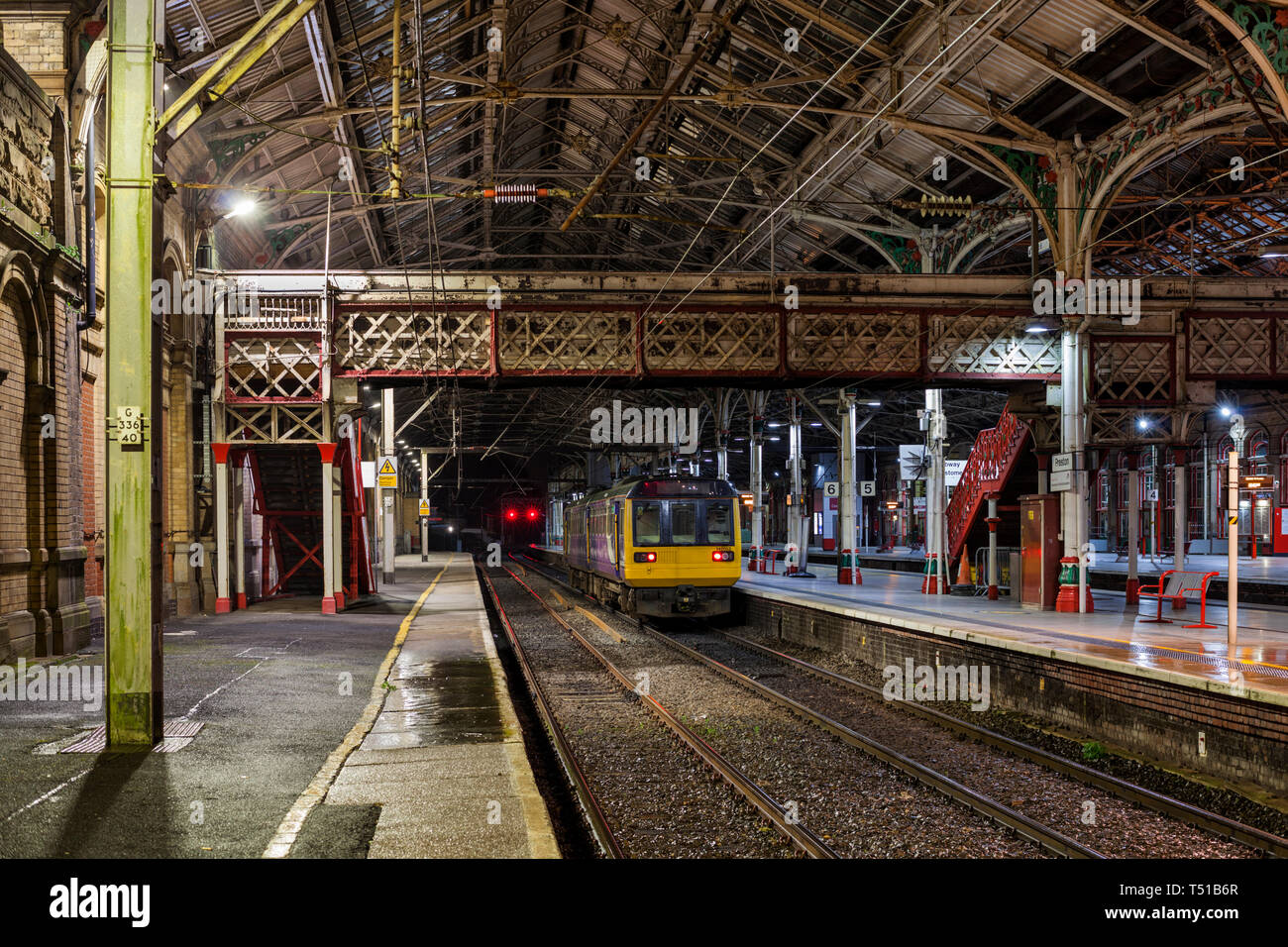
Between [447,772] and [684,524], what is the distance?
1293 cm

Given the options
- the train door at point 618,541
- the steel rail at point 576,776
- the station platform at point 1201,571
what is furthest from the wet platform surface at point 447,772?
the station platform at point 1201,571

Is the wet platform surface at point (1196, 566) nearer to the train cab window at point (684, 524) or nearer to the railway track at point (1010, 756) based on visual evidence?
the railway track at point (1010, 756)

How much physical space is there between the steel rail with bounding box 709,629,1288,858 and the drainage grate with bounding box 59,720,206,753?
6856mm

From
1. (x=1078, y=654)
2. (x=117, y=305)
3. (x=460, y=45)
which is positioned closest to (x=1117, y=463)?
(x=460, y=45)

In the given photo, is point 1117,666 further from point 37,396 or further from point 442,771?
point 37,396

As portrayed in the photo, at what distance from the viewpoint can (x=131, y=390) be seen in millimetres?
7172

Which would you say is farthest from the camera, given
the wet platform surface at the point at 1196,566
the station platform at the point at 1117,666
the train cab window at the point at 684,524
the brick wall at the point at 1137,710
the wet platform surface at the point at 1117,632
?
the wet platform surface at the point at 1196,566

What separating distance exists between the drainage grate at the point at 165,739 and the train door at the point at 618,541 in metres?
12.1

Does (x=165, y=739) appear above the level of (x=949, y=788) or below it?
above

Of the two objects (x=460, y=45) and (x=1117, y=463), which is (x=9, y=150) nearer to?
(x=460, y=45)

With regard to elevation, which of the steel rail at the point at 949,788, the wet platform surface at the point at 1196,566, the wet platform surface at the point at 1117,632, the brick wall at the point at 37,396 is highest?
the brick wall at the point at 37,396

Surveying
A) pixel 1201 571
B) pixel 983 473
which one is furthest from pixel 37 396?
pixel 1201 571

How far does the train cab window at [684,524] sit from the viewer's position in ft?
65.3

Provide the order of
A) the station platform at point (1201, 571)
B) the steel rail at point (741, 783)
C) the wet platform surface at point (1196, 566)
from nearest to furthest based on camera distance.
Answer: the steel rail at point (741, 783)
the station platform at point (1201, 571)
the wet platform surface at point (1196, 566)
